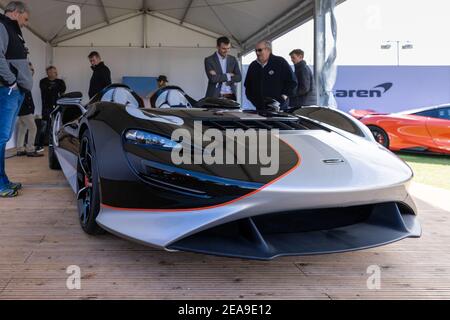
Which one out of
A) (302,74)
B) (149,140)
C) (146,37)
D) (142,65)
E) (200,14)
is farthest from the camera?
(142,65)

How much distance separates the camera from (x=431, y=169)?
548 cm

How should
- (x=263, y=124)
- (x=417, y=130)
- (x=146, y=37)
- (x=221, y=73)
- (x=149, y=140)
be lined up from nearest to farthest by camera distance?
(x=149, y=140) → (x=263, y=124) → (x=221, y=73) → (x=417, y=130) → (x=146, y=37)

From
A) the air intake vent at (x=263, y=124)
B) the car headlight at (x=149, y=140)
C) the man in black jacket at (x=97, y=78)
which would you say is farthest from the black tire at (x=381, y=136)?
the car headlight at (x=149, y=140)

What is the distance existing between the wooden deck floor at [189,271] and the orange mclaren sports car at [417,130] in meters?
4.74

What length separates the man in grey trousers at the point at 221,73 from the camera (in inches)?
177

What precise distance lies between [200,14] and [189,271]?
10.8 metres

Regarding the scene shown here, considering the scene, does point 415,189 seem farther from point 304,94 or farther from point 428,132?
point 428,132

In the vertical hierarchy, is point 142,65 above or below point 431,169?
above

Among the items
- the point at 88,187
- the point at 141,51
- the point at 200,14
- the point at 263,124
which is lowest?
the point at 88,187

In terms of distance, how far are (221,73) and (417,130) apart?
396 cm

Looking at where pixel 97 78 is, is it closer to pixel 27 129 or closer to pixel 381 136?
pixel 27 129

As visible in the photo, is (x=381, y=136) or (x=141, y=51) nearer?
(x=381, y=136)

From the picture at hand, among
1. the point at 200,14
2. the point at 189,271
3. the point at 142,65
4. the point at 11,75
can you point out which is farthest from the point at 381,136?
the point at 142,65

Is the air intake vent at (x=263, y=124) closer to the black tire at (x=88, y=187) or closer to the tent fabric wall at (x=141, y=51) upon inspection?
the black tire at (x=88, y=187)
